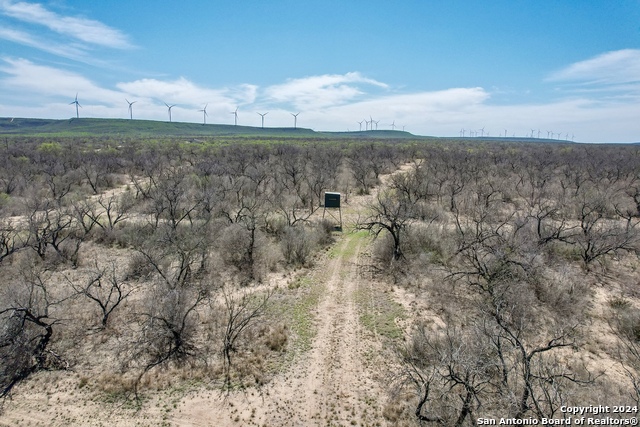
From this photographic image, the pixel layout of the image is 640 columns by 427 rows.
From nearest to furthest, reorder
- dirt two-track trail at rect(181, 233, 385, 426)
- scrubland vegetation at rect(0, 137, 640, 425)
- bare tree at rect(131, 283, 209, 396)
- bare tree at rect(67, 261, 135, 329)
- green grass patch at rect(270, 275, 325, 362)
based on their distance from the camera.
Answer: dirt two-track trail at rect(181, 233, 385, 426), scrubland vegetation at rect(0, 137, 640, 425), bare tree at rect(131, 283, 209, 396), green grass patch at rect(270, 275, 325, 362), bare tree at rect(67, 261, 135, 329)

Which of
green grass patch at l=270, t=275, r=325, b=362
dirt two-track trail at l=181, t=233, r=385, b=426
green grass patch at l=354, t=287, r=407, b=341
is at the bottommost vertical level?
dirt two-track trail at l=181, t=233, r=385, b=426

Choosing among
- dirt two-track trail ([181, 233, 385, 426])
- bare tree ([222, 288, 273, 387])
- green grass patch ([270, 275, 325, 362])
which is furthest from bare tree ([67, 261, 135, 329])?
green grass patch ([270, 275, 325, 362])

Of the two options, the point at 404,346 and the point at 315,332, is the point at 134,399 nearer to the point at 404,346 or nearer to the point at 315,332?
the point at 315,332

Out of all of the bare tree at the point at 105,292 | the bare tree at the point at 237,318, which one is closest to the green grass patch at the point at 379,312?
the bare tree at the point at 237,318

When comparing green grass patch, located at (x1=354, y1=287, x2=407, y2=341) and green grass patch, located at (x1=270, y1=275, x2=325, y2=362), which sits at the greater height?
green grass patch, located at (x1=354, y1=287, x2=407, y2=341)

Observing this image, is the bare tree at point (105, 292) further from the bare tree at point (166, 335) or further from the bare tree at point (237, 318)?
the bare tree at point (237, 318)

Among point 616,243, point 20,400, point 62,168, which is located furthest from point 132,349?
point 62,168

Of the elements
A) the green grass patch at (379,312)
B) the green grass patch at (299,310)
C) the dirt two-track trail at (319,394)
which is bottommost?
the dirt two-track trail at (319,394)

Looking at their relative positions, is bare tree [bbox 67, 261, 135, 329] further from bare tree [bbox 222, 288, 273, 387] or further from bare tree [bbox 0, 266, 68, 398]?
bare tree [bbox 222, 288, 273, 387]

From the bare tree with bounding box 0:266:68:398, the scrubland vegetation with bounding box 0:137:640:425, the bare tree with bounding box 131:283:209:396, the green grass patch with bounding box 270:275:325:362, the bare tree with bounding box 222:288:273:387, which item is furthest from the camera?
the green grass patch with bounding box 270:275:325:362
